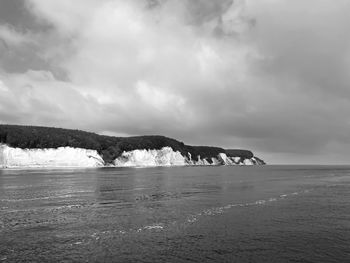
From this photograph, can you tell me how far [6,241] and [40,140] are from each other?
160m

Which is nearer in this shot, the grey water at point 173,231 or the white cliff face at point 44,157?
the grey water at point 173,231

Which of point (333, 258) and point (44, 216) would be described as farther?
point (44, 216)

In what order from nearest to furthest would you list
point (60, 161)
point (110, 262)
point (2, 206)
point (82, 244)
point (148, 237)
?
point (110, 262) → point (82, 244) → point (148, 237) → point (2, 206) → point (60, 161)

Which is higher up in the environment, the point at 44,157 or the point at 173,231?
the point at 44,157

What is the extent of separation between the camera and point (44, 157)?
17775 cm

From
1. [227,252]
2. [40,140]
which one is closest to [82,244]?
[227,252]

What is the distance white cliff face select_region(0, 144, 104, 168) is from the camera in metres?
164

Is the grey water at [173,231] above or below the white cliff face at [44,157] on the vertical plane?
below

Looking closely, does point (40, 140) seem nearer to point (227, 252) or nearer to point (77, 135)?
point (77, 135)

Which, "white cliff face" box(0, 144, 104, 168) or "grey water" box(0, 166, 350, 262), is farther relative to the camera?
"white cliff face" box(0, 144, 104, 168)

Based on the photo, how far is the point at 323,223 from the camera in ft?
102

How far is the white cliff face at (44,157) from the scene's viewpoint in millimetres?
164375

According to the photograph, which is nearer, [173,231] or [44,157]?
[173,231]

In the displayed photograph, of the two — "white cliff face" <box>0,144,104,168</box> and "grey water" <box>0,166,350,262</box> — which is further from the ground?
"white cliff face" <box>0,144,104,168</box>
